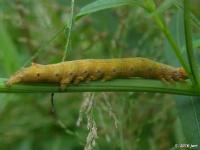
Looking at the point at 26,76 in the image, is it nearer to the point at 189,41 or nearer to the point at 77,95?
the point at 189,41

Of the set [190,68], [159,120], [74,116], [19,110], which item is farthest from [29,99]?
[190,68]

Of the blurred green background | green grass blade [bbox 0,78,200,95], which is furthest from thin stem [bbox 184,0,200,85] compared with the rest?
the blurred green background

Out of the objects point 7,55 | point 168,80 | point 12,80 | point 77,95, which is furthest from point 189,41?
point 77,95

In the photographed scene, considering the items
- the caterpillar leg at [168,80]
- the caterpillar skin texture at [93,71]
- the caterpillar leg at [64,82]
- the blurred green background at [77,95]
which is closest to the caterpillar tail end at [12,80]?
the caterpillar skin texture at [93,71]

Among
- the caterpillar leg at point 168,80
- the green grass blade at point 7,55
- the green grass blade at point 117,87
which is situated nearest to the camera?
the green grass blade at point 117,87

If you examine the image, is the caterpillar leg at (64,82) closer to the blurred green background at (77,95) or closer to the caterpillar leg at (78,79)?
the caterpillar leg at (78,79)

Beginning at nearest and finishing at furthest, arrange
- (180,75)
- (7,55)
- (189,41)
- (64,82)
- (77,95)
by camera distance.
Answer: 1. (189,41)
2. (64,82)
3. (180,75)
4. (7,55)
5. (77,95)

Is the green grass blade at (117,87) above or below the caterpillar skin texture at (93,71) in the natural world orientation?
below
